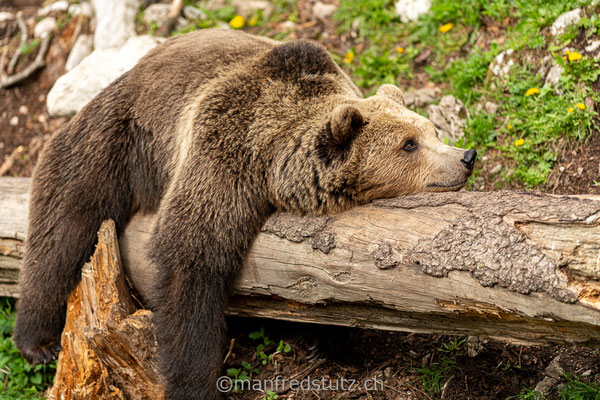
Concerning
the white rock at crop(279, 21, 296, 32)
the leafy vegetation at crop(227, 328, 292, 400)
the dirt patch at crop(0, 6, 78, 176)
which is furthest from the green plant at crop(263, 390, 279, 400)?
the white rock at crop(279, 21, 296, 32)

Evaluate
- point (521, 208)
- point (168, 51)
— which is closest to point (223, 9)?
point (168, 51)

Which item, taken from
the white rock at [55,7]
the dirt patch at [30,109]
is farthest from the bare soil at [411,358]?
the white rock at [55,7]

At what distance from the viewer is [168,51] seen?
559cm

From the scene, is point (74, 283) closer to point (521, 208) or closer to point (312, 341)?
point (312, 341)

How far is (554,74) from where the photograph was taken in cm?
619

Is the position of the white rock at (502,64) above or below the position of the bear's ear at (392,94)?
above

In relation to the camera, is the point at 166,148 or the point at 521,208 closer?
the point at 521,208

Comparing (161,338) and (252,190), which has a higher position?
(252,190)

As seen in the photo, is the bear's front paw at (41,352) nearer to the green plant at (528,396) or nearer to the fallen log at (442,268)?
the fallen log at (442,268)

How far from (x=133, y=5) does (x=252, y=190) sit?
622 cm

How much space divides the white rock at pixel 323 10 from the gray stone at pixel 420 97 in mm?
2625

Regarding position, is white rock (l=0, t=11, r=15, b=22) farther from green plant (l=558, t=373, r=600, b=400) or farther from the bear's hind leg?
green plant (l=558, t=373, r=600, b=400)

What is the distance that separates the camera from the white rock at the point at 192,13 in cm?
949

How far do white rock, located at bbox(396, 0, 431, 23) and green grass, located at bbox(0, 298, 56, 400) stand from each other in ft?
20.1
